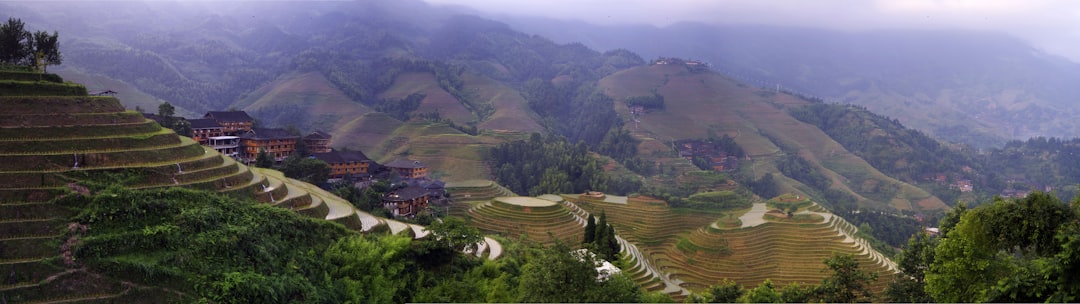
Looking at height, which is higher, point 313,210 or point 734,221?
point 313,210

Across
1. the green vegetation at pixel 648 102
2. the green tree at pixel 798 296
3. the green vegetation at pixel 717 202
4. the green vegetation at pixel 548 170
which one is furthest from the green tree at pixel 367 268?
the green vegetation at pixel 648 102

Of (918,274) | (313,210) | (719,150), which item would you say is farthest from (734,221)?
(719,150)

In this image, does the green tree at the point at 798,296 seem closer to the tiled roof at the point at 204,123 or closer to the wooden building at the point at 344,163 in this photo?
the wooden building at the point at 344,163

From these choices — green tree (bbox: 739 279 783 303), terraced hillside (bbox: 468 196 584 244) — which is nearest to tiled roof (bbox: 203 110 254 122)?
terraced hillside (bbox: 468 196 584 244)

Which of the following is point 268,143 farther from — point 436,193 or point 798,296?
point 798,296

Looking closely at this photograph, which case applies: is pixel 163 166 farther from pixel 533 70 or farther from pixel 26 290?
pixel 533 70

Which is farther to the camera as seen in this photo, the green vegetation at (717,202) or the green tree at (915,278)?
the green vegetation at (717,202)

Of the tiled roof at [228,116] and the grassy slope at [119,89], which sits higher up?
the tiled roof at [228,116]

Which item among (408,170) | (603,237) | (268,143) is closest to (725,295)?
(603,237)

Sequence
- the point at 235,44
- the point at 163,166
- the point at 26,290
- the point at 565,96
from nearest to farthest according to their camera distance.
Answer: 1. the point at 26,290
2. the point at 163,166
3. the point at 565,96
4. the point at 235,44
